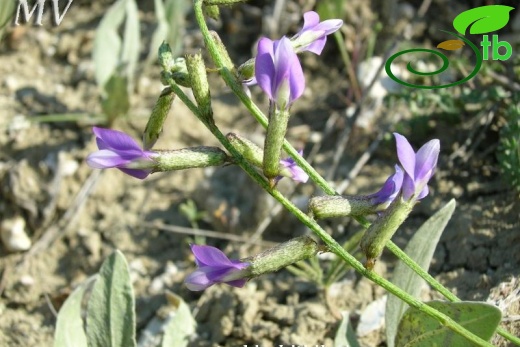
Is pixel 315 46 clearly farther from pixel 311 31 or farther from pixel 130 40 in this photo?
pixel 130 40

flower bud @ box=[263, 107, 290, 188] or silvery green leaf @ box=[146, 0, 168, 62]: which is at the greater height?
flower bud @ box=[263, 107, 290, 188]

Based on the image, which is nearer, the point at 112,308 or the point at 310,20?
the point at 310,20

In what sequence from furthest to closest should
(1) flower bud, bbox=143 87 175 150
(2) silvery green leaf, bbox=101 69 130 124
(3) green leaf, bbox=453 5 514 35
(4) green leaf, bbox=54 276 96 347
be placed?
(2) silvery green leaf, bbox=101 69 130 124 < (3) green leaf, bbox=453 5 514 35 < (4) green leaf, bbox=54 276 96 347 < (1) flower bud, bbox=143 87 175 150

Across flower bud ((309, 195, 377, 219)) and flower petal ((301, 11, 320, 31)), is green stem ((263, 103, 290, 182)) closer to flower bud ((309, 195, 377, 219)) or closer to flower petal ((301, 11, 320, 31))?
flower bud ((309, 195, 377, 219))

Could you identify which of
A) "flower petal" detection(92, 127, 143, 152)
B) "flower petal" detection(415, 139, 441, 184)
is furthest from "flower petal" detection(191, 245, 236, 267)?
"flower petal" detection(415, 139, 441, 184)

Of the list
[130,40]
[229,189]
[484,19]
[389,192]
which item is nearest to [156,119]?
[389,192]

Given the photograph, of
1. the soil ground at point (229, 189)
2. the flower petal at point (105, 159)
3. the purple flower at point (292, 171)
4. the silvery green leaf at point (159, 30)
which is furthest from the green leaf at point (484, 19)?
the flower petal at point (105, 159)
